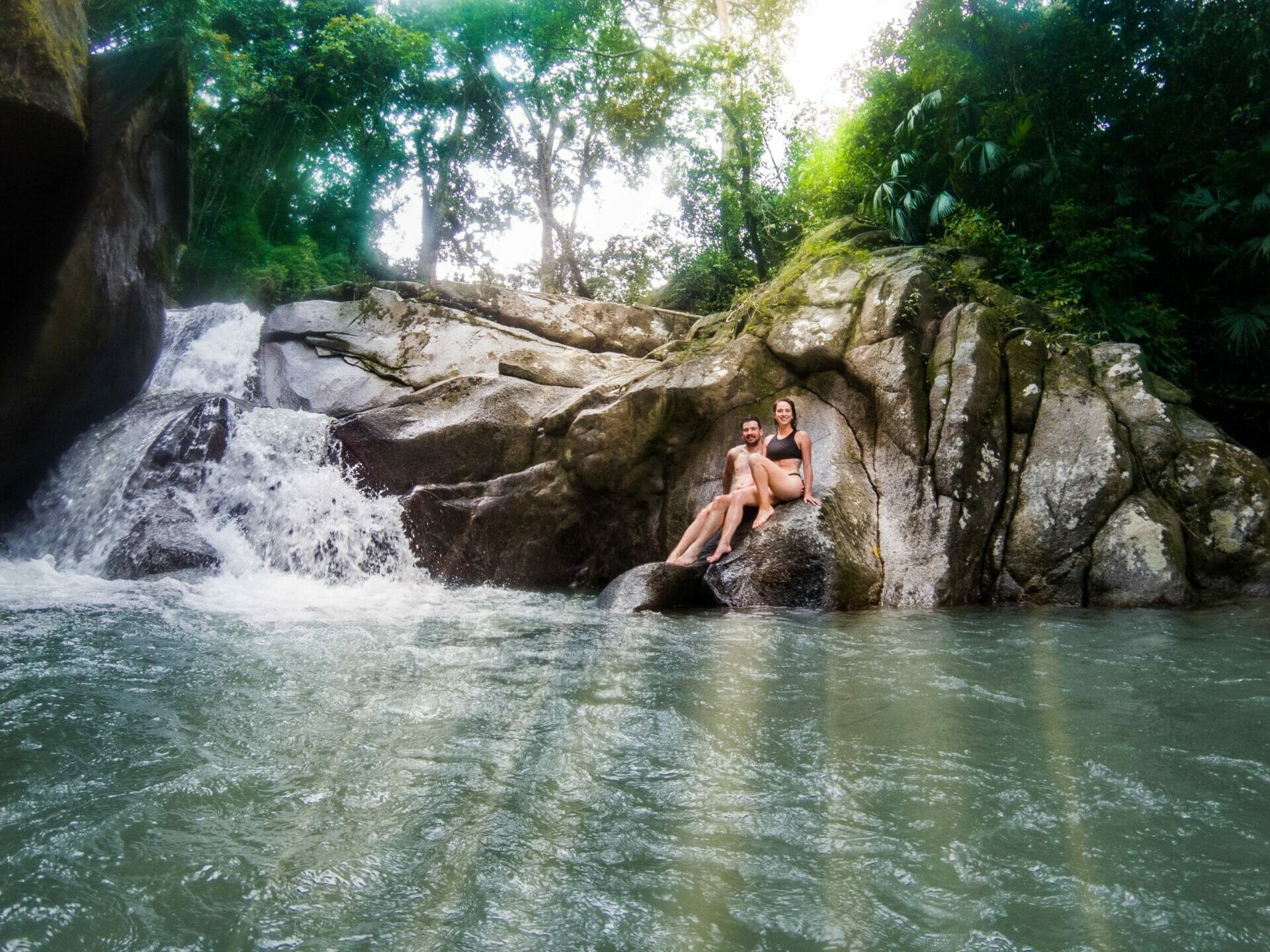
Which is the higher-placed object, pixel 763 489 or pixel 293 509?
pixel 763 489

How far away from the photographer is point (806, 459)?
7.89 m

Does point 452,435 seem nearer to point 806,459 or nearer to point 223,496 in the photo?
point 223,496

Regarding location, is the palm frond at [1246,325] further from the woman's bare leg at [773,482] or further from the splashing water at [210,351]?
the splashing water at [210,351]

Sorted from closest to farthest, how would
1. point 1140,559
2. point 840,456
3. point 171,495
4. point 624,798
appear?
point 624,798, point 1140,559, point 840,456, point 171,495

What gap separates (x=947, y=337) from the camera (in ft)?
27.3

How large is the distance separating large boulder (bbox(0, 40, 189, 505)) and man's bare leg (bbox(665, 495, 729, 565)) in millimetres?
7497

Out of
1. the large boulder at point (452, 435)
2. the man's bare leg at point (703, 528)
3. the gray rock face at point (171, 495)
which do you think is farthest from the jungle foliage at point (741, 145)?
the gray rock face at point (171, 495)

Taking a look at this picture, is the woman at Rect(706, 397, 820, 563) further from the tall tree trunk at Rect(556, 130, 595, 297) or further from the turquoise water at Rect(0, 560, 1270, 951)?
the tall tree trunk at Rect(556, 130, 595, 297)

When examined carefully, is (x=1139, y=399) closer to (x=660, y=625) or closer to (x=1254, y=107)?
(x=660, y=625)

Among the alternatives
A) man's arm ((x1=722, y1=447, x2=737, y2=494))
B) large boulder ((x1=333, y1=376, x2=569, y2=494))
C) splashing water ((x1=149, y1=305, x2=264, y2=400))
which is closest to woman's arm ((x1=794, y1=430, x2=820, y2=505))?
man's arm ((x1=722, y1=447, x2=737, y2=494))

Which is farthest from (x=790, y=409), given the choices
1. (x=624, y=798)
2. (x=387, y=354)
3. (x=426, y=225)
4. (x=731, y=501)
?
(x=426, y=225)

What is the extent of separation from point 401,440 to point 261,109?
15.3 metres

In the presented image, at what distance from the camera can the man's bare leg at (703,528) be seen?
7.95 metres

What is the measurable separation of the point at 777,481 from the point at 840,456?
3.37 feet
